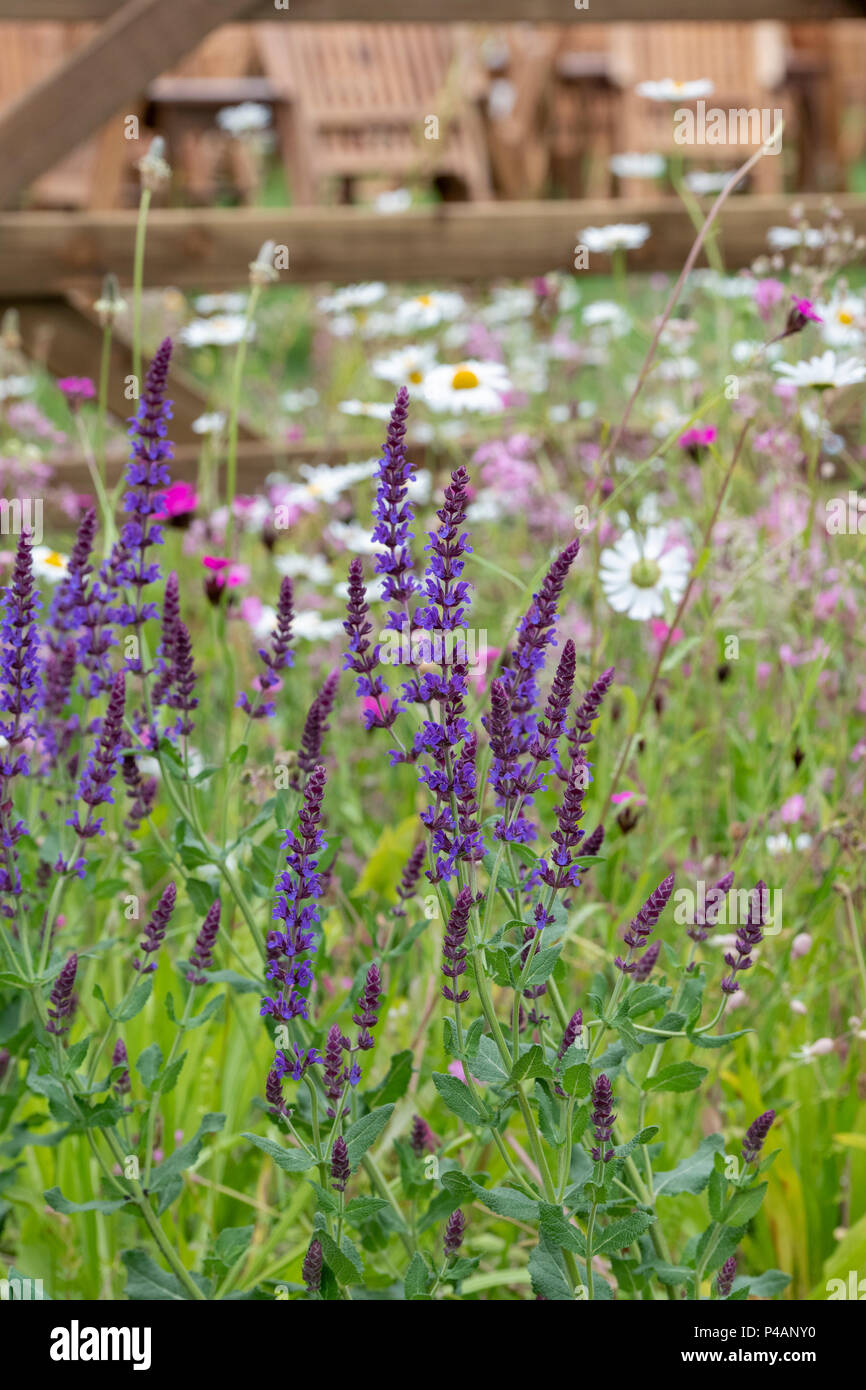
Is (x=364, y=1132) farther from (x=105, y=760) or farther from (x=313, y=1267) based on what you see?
(x=105, y=760)

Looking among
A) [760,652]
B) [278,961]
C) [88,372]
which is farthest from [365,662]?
[88,372]

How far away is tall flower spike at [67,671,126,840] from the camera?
3.52 ft

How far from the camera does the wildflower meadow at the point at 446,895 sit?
3.24ft

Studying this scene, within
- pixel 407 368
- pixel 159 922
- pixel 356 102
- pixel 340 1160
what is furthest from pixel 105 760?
pixel 356 102

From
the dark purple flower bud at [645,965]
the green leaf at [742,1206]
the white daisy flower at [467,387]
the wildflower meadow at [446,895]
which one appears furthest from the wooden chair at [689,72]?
the green leaf at [742,1206]

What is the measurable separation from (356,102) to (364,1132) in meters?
6.27

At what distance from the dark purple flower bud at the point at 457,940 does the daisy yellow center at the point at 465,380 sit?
3.77ft

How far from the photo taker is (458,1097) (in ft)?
3.14

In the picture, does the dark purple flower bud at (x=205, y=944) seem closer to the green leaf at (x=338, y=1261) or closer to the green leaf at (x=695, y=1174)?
the green leaf at (x=338, y=1261)

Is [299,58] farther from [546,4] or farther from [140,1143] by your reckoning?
[140,1143]

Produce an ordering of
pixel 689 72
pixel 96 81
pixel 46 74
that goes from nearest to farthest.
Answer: pixel 96 81 → pixel 46 74 → pixel 689 72

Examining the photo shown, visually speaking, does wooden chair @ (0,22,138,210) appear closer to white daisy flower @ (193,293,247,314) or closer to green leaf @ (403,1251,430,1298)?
white daisy flower @ (193,293,247,314)

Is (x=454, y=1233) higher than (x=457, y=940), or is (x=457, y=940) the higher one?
(x=457, y=940)
